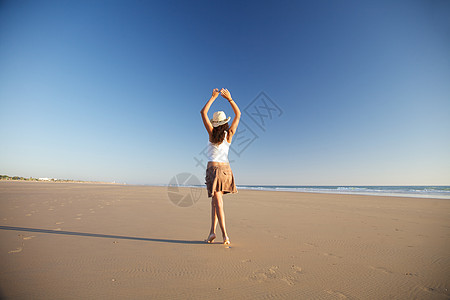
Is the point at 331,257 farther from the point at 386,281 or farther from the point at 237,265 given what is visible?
the point at 237,265

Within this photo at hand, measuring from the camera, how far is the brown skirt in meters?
3.10

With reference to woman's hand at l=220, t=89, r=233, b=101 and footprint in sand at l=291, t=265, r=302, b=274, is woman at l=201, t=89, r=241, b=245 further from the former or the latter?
footprint in sand at l=291, t=265, r=302, b=274

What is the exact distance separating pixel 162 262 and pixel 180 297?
2.67 ft

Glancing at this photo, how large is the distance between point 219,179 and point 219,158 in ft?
1.01

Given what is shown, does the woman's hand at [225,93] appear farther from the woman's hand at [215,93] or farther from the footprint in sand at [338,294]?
the footprint in sand at [338,294]

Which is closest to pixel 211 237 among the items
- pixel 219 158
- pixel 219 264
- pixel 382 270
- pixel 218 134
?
pixel 219 264

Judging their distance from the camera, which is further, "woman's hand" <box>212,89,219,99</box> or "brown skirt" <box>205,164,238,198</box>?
"woman's hand" <box>212,89,219,99</box>

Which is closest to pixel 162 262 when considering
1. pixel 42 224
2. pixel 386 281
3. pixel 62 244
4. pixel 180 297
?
pixel 180 297

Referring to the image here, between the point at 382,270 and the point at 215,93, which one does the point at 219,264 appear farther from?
the point at 215,93

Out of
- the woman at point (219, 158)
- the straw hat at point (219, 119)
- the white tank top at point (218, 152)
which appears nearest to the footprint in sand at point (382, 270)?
the woman at point (219, 158)

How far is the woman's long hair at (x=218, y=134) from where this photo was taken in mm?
3119

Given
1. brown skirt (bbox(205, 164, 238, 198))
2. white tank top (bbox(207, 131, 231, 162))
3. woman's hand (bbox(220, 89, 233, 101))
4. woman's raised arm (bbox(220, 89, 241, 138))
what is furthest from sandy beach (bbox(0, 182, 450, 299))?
woman's hand (bbox(220, 89, 233, 101))

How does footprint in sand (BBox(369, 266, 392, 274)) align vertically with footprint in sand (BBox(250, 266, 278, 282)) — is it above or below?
below

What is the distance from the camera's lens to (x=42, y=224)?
4.25 meters
